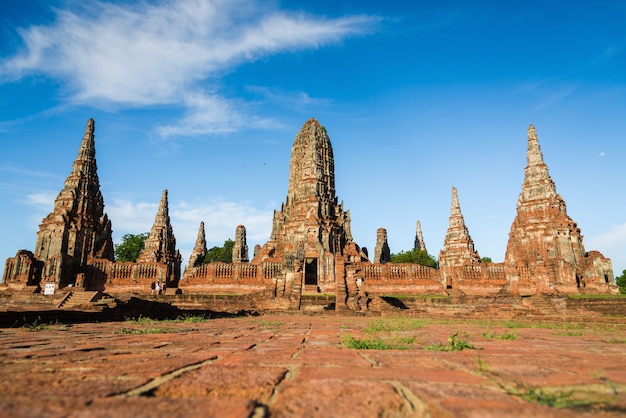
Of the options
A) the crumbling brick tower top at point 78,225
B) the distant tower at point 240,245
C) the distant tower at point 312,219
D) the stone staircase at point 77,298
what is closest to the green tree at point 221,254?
the distant tower at point 240,245

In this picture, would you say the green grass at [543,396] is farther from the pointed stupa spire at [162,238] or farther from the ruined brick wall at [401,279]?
the pointed stupa spire at [162,238]

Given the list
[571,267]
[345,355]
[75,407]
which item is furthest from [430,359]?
[571,267]

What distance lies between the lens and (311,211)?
30.9 meters

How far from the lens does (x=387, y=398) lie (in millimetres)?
1621

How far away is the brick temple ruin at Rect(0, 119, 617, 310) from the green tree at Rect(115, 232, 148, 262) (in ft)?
60.8

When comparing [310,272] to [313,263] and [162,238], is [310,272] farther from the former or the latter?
[162,238]

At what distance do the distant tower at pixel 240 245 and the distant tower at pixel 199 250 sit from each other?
24.2 ft

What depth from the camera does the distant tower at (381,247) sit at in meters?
45.6

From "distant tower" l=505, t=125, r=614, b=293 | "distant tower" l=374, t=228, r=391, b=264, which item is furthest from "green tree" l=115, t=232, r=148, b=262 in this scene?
"distant tower" l=505, t=125, r=614, b=293

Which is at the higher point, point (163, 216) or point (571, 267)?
point (163, 216)

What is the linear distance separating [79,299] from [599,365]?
68.2 ft

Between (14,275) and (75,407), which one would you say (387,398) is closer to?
(75,407)

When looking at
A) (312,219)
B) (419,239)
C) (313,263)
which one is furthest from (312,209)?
(419,239)

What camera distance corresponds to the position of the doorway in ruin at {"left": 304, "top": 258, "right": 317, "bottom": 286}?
27.6m
